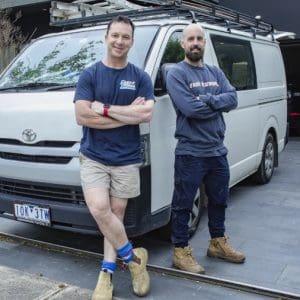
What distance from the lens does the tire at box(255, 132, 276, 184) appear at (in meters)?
7.15

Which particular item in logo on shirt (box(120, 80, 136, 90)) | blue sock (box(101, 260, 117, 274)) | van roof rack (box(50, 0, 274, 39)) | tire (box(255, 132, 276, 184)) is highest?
van roof rack (box(50, 0, 274, 39))

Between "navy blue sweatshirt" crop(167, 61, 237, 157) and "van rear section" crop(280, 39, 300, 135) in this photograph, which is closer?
"navy blue sweatshirt" crop(167, 61, 237, 157)

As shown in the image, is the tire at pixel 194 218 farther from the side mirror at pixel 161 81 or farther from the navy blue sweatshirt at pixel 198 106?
the side mirror at pixel 161 81

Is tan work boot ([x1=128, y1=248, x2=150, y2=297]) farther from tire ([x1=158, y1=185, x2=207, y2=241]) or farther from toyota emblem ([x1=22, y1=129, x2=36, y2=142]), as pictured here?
toyota emblem ([x1=22, y1=129, x2=36, y2=142])

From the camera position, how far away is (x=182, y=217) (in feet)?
13.7

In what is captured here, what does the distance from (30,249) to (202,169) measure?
6.13 ft

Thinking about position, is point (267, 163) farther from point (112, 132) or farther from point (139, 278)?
point (112, 132)

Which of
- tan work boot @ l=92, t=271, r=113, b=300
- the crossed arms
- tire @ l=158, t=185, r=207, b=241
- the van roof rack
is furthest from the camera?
the van roof rack

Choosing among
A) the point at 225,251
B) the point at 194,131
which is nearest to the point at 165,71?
the point at 194,131

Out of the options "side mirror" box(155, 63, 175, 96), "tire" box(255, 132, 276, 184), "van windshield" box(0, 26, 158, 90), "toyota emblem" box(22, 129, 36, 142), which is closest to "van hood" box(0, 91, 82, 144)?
"toyota emblem" box(22, 129, 36, 142)

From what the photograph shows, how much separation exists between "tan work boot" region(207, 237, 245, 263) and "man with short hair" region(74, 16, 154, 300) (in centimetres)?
98

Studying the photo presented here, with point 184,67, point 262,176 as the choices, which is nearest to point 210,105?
point 184,67

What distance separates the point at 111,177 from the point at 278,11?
34.4ft

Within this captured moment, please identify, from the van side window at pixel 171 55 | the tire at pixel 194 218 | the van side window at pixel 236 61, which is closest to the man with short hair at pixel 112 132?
the van side window at pixel 171 55
